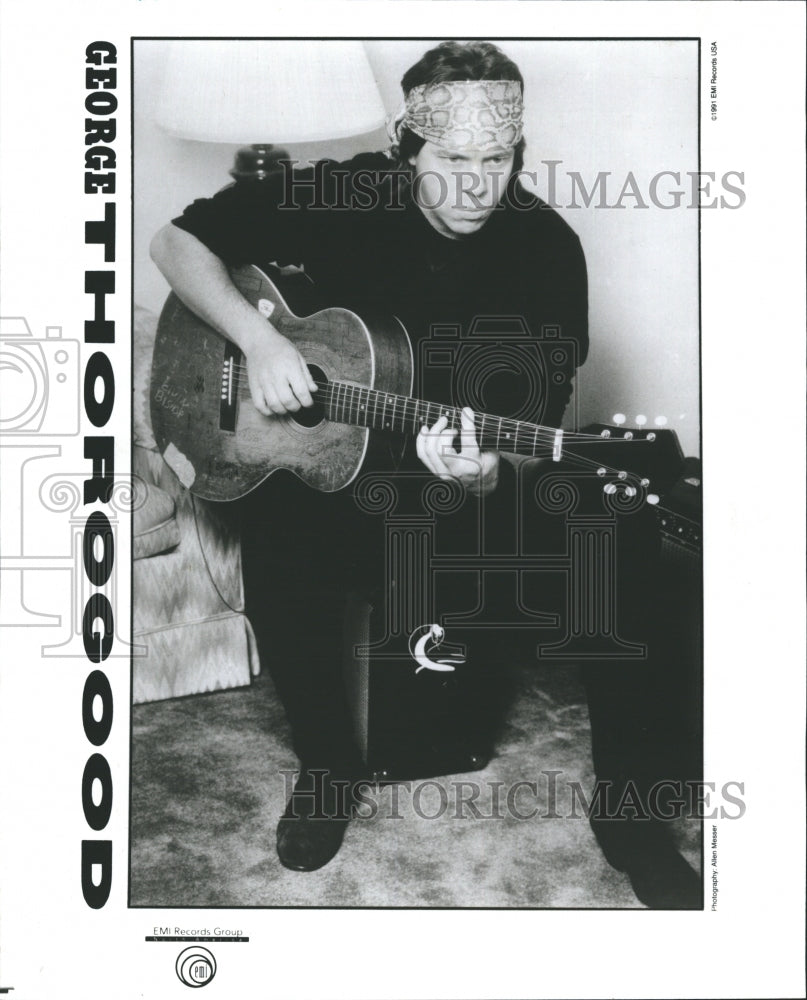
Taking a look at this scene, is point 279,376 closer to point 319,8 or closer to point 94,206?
point 94,206

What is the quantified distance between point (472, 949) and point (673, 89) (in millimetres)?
1469

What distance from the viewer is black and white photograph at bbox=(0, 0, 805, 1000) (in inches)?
53.9

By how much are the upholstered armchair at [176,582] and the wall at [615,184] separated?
246 mm

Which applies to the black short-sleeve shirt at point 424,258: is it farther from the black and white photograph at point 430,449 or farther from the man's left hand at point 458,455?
the man's left hand at point 458,455

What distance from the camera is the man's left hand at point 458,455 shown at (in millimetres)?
1358

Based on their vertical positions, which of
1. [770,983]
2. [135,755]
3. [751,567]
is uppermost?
[751,567]

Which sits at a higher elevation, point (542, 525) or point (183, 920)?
point (542, 525)

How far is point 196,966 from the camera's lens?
1357 millimetres

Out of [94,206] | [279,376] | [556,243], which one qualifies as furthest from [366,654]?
[94,206]

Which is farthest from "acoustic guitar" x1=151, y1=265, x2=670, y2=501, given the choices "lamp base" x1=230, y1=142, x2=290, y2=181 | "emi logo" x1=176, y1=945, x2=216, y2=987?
"emi logo" x1=176, y1=945, x2=216, y2=987

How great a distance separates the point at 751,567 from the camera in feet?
4.52

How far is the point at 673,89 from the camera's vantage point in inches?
54.7

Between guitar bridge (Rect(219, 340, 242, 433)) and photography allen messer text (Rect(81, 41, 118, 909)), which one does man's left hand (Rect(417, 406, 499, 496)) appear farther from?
photography allen messer text (Rect(81, 41, 118, 909))

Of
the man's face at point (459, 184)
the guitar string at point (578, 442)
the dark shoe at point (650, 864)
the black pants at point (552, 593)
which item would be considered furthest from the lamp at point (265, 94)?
the dark shoe at point (650, 864)
